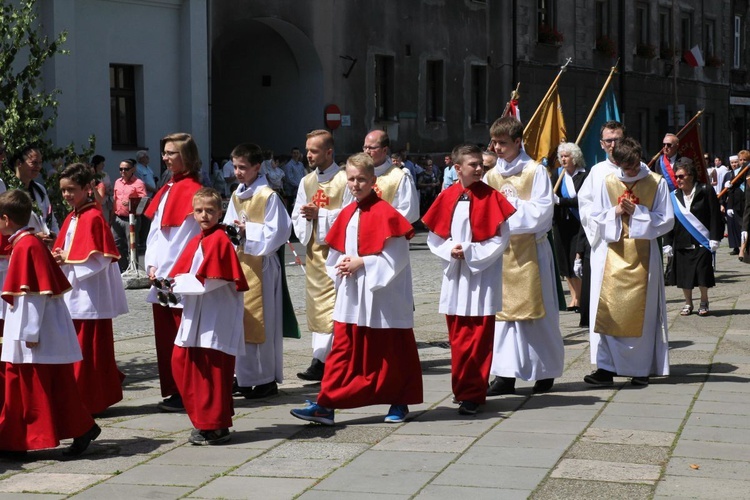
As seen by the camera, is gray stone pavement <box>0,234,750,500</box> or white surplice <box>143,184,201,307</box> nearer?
gray stone pavement <box>0,234,750,500</box>

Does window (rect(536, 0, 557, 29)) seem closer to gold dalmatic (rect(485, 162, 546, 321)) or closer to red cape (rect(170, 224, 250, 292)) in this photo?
gold dalmatic (rect(485, 162, 546, 321))

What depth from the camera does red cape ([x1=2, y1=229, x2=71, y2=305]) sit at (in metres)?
7.39

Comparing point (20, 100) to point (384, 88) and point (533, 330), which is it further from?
point (384, 88)

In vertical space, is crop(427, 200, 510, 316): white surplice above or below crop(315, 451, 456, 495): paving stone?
above

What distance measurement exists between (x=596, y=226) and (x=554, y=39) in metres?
30.4

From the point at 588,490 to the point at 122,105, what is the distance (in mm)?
20619

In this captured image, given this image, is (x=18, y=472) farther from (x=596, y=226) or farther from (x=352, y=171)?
(x=596, y=226)

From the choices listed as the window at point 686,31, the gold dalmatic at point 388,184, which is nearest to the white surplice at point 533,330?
the gold dalmatic at point 388,184

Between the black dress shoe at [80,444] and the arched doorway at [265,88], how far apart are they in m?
23.7

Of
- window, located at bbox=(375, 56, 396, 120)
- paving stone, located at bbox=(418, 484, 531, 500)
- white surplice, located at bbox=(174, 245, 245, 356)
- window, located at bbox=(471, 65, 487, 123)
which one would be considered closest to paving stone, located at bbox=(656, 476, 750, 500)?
paving stone, located at bbox=(418, 484, 531, 500)

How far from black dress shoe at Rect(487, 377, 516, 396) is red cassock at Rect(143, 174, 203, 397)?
2214 millimetres

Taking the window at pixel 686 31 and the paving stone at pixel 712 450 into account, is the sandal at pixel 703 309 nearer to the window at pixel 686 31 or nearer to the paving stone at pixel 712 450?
the paving stone at pixel 712 450

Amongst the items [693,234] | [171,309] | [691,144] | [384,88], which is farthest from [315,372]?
[384,88]

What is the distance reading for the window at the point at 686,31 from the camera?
49938mm
